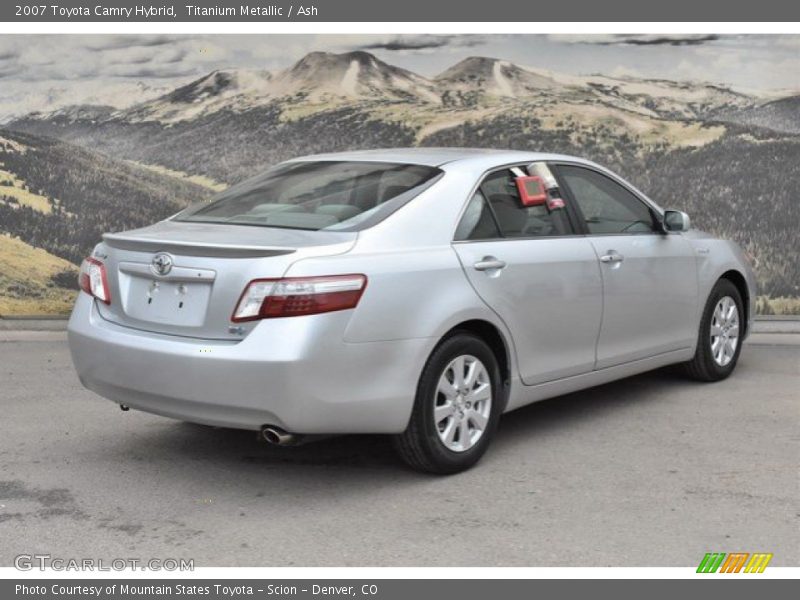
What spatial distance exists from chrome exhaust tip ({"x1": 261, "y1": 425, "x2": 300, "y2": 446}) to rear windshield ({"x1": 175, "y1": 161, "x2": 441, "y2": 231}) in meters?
0.94

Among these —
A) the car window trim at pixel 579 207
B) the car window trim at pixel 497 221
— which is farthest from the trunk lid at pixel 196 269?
the car window trim at pixel 579 207

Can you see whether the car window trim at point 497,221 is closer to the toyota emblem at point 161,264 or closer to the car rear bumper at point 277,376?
the car rear bumper at point 277,376

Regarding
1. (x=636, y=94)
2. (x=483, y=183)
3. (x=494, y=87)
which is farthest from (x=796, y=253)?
(x=483, y=183)

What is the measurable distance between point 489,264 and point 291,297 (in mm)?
1163

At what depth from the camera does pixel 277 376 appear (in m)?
4.62

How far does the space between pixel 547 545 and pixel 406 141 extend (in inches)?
285

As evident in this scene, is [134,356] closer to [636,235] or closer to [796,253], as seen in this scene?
[636,235]

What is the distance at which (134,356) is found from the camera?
499cm

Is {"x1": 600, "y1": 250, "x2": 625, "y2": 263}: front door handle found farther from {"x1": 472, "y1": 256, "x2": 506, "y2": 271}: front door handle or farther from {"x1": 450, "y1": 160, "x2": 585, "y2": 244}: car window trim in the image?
{"x1": 472, "y1": 256, "x2": 506, "y2": 271}: front door handle

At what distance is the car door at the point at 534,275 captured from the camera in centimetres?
548

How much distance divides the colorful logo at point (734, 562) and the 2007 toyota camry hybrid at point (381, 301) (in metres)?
1.37

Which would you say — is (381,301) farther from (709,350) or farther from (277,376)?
(709,350)

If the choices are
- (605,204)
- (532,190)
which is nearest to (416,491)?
(532,190)

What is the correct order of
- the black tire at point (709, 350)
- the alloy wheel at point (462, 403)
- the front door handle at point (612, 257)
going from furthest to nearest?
the black tire at point (709, 350)
the front door handle at point (612, 257)
the alloy wheel at point (462, 403)
